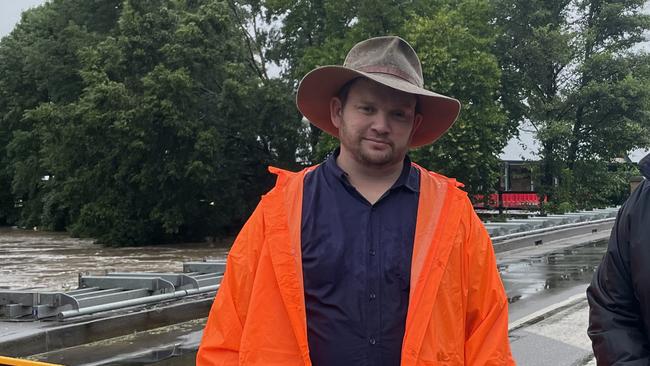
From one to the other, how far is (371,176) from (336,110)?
312 mm

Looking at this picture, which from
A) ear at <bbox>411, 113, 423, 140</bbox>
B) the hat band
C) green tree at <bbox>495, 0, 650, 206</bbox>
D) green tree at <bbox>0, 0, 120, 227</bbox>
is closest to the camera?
the hat band

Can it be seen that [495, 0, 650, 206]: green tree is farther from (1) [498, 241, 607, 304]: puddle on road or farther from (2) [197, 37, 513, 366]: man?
(2) [197, 37, 513, 366]: man

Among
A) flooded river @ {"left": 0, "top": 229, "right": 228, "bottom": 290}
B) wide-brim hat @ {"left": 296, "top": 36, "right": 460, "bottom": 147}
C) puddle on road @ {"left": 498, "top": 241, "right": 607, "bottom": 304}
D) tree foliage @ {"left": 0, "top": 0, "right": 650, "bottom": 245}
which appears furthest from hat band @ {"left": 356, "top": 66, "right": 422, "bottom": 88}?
tree foliage @ {"left": 0, "top": 0, "right": 650, "bottom": 245}

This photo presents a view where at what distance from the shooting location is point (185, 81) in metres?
28.1

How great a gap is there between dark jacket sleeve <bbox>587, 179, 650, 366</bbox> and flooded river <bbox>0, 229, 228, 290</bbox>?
1386cm

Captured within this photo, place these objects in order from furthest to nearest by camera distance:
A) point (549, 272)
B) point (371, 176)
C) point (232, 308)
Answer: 1. point (549, 272)
2. point (371, 176)
3. point (232, 308)

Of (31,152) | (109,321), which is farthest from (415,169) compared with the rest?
(31,152)

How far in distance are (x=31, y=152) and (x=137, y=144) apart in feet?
54.5

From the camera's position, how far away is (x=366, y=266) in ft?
8.47

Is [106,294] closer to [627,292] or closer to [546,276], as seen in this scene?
[627,292]

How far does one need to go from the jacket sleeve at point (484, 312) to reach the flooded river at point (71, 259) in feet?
45.1

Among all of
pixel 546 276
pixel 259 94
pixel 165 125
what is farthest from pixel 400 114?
pixel 259 94

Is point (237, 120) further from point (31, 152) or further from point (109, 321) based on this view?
point (109, 321)

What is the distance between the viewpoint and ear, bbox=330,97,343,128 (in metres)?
2.91
